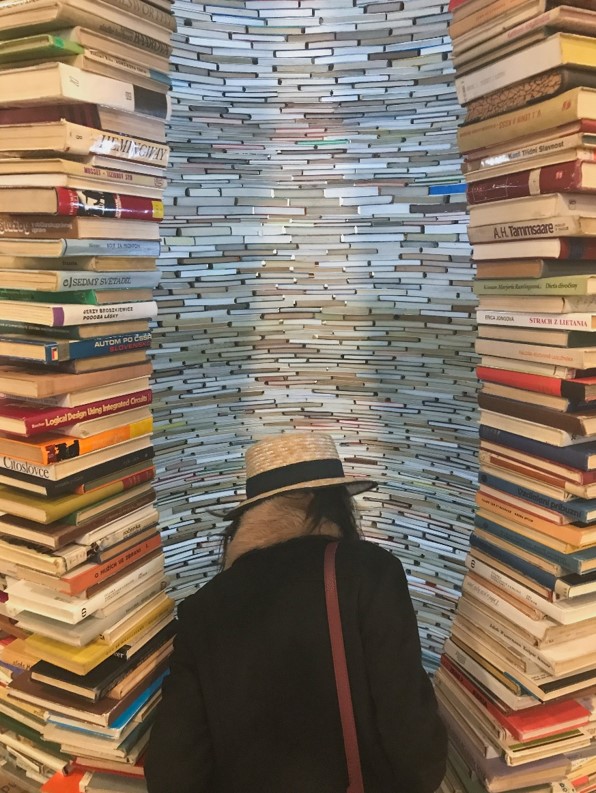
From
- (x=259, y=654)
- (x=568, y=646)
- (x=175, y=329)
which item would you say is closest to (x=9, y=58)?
(x=175, y=329)

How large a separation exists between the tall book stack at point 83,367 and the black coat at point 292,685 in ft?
1.05

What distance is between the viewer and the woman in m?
1.30

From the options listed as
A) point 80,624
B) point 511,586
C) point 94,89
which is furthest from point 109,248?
point 511,586

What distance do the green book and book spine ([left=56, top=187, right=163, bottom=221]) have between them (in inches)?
11.4

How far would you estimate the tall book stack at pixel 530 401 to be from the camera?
1402 mm

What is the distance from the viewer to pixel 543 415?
5.19ft

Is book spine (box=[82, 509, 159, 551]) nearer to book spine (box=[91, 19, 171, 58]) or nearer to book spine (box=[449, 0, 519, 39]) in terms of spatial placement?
book spine (box=[91, 19, 171, 58])

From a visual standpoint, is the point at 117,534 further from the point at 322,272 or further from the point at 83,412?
the point at 322,272

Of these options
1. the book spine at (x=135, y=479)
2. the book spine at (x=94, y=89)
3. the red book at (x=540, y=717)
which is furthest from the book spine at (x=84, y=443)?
the red book at (x=540, y=717)

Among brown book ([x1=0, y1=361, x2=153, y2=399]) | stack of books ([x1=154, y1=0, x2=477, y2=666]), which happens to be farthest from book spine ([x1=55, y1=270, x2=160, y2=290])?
stack of books ([x1=154, y1=0, x2=477, y2=666])

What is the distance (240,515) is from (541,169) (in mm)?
1145

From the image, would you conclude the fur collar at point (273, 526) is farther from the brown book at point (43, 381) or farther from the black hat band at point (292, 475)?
the brown book at point (43, 381)

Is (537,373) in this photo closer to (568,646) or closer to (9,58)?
(568,646)

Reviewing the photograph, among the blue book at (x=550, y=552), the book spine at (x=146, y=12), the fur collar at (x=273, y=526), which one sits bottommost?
the blue book at (x=550, y=552)
